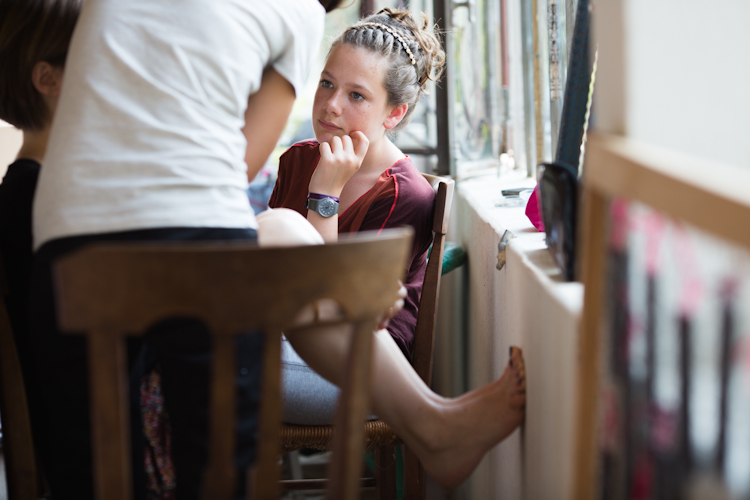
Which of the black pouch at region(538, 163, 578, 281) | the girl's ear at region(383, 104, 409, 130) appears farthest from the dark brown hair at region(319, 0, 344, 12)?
the girl's ear at region(383, 104, 409, 130)

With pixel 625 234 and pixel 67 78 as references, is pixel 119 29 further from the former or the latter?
pixel 625 234

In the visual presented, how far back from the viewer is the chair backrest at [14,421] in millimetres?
1066

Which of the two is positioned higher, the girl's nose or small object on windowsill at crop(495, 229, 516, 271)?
the girl's nose

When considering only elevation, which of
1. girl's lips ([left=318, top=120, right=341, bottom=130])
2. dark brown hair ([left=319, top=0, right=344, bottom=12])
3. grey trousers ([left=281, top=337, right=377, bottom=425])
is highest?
dark brown hair ([left=319, top=0, right=344, bottom=12])

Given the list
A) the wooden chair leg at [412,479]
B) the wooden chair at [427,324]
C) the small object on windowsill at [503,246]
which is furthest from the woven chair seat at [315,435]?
the small object on windowsill at [503,246]

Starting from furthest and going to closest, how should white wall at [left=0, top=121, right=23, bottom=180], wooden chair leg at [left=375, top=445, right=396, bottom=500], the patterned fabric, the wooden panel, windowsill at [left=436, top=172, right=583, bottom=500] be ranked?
white wall at [left=0, top=121, right=23, bottom=180], wooden chair leg at [left=375, top=445, right=396, bottom=500], the patterned fabric, windowsill at [left=436, top=172, right=583, bottom=500], the wooden panel

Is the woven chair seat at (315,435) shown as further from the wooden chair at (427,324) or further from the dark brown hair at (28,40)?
the dark brown hair at (28,40)

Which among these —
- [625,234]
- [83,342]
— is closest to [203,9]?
[83,342]

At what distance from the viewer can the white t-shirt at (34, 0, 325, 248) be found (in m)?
0.83

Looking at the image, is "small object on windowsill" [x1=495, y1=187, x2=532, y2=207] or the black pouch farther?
"small object on windowsill" [x1=495, y1=187, x2=532, y2=207]

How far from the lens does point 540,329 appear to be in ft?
3.06

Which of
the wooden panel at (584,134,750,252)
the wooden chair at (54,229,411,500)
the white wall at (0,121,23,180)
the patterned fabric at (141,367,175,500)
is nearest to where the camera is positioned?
the wooden panel at (584,134,750,252)

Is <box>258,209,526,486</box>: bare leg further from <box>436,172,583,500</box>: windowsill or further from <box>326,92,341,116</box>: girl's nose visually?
<box>326,92,341,116</box>: girl's nose

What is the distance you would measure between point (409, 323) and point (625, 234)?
92 cm
